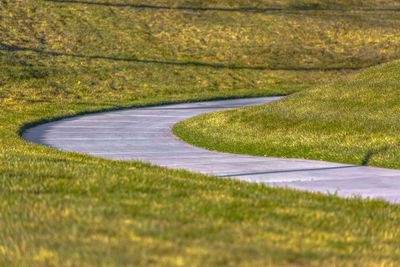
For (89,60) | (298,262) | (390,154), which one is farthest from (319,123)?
(89,60)

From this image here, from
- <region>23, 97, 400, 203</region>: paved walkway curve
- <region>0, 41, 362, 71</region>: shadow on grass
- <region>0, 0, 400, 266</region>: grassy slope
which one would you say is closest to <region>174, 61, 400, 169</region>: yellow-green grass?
<region>23, 97, 400, 203</region>: paved walkway curve

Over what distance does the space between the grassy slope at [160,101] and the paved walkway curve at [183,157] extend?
1.09m

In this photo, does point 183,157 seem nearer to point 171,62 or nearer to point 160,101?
point 160,101

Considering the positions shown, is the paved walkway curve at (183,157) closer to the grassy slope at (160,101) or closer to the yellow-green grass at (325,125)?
the yellow-green grass at (325,125)

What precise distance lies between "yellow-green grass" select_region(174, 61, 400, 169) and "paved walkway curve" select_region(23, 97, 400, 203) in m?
0.68

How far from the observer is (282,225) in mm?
6656

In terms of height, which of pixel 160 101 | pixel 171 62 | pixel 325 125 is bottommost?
pixel 160 101

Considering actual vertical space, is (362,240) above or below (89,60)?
above

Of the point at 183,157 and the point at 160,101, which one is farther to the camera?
the point at 160,101

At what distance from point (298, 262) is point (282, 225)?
3.90 feet

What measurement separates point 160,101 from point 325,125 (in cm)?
1473

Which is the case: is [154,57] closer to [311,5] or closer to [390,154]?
[311,5]

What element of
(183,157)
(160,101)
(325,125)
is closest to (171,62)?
(160,101)

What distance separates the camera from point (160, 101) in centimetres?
2981
